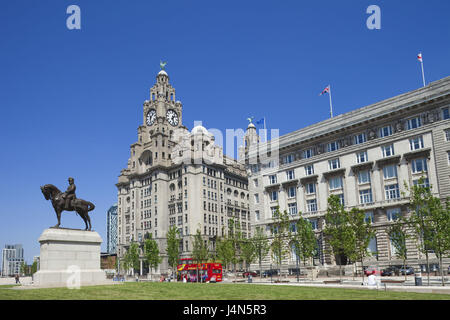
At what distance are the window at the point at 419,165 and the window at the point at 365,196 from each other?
27.0ft

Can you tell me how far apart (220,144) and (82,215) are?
95.3 meters

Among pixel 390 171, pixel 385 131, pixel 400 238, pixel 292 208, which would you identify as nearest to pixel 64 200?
pixel 400 238

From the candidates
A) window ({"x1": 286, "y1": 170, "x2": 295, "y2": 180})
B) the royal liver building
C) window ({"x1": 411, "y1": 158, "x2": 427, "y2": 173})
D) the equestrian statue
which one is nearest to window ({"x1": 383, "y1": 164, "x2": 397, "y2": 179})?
window ({"x1": 411, "y1": 158, "x2": 427, "y2": 173})

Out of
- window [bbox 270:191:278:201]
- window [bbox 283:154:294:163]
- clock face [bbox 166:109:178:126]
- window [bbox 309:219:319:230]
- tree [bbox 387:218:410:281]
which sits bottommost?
tree [bbox 387:218:410:281]

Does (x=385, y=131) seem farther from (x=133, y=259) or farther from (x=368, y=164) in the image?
(x=133, y=259)

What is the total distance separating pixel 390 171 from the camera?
65250 millimetres

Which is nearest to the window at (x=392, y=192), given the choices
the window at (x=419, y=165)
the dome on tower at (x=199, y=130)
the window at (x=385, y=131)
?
the window at (x=419, y=165)

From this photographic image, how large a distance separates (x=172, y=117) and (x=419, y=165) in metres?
86.5

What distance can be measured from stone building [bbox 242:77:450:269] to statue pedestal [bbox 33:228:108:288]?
1684 inches

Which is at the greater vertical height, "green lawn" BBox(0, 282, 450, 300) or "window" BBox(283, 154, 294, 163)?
"window" BBox(283, 154, 294, 163)

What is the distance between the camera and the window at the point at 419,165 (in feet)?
201

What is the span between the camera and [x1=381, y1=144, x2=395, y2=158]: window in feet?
214

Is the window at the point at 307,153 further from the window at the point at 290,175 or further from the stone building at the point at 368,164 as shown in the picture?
the window at the point at 290,175

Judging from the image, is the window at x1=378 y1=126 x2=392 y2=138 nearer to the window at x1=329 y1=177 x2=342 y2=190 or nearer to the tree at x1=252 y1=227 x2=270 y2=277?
the window at x1=329 y1=177 x2=342 y2=190
